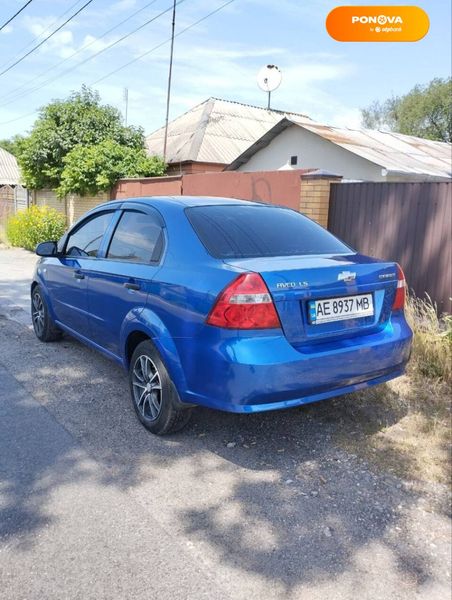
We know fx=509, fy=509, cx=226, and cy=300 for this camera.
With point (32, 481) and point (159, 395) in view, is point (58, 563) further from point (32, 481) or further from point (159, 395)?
point (159, 395)

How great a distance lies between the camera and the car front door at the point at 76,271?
174 inches

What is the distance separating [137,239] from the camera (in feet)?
12.6


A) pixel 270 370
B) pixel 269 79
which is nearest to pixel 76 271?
pixel 270 370

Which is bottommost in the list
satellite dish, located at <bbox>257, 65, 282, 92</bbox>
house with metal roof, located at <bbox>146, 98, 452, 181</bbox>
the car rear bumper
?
the car rear bumper

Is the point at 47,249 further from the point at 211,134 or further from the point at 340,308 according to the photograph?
the point at 211,134

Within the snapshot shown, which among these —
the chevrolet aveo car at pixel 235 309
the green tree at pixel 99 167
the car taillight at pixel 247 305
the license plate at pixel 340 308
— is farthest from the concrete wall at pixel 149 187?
the car taillight at pixel 247 305

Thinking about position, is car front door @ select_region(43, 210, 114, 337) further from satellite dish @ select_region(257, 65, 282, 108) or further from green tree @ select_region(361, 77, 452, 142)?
green tree @ select_region(361, 77, 452, 142)

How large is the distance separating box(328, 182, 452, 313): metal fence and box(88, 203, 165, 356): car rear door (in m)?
3.76

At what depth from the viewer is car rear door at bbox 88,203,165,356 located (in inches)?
139

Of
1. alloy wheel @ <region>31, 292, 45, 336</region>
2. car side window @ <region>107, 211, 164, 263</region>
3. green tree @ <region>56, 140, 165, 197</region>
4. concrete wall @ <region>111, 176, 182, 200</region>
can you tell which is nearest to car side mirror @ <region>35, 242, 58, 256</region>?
alloy wheel @ <region>31, 292, 45, 336</region>

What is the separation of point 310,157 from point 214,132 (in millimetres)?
7879

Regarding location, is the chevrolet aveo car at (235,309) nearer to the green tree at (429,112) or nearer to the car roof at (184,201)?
the car roof at (184,201)

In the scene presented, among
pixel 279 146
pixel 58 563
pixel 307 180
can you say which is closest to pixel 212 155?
pixel 279 146

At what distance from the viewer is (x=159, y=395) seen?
3412 millimetres
